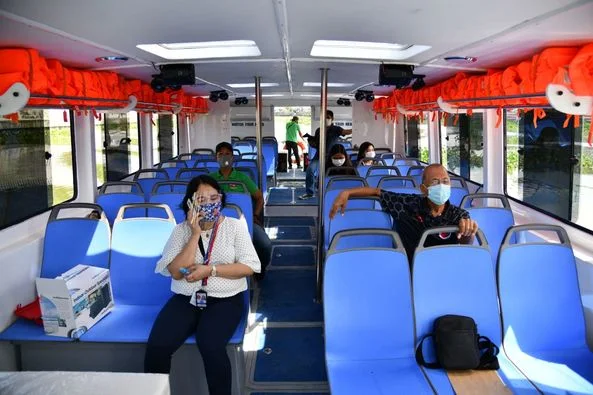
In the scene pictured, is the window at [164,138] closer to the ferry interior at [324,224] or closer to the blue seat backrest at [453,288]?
the ferry interior at [324,224]

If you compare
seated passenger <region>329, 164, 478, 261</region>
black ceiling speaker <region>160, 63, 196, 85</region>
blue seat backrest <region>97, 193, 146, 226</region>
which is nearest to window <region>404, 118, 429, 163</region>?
black ceiling speaker <region>160, 63, 196, 85</region>

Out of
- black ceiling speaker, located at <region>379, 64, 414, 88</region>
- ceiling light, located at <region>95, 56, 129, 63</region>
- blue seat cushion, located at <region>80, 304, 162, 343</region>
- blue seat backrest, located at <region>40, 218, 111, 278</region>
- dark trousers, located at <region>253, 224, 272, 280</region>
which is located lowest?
blue seat cushion, located at <region>80, 304, 162, 343</region>

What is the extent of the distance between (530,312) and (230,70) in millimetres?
4718

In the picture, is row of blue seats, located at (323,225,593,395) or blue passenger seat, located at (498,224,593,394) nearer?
row of blue seats, located at (323,225,593,395)

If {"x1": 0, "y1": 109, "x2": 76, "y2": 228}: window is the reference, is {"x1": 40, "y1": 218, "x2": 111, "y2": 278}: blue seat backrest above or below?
below

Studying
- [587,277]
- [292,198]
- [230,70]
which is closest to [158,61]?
[230,70]

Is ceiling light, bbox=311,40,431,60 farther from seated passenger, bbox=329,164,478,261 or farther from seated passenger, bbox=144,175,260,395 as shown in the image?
seated passenger, bbox=144,175,260,395

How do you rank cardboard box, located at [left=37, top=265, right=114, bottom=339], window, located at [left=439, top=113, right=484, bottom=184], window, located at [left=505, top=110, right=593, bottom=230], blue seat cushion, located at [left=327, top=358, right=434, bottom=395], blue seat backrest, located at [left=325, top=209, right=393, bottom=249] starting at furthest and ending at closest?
window, located at [left=439, top=113, right=484, bottom=184] < window, located at [left=505, top=110, right=593, bottom=230] < blue seat backrest, located at [left=325, top=209, right=393, bottom=249] < cardboard box, located at [left=37, top=265, right=114, bottom=339] < blue seat cushion, located at [left=327, top=358, right=434, bottom=395]

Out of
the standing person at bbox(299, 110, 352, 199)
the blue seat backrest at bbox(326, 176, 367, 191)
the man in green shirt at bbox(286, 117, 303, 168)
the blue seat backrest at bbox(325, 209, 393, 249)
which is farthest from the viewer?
the man in green shirt at bbox(286, 117, 303, 168)

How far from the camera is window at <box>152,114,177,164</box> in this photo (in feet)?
36.3

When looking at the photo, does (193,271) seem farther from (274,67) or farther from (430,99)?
(430,99)

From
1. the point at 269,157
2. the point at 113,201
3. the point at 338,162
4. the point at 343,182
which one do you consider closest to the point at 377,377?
the point at 343,182

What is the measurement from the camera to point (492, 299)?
120 inches

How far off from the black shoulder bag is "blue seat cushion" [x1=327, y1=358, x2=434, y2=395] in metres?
0.13
